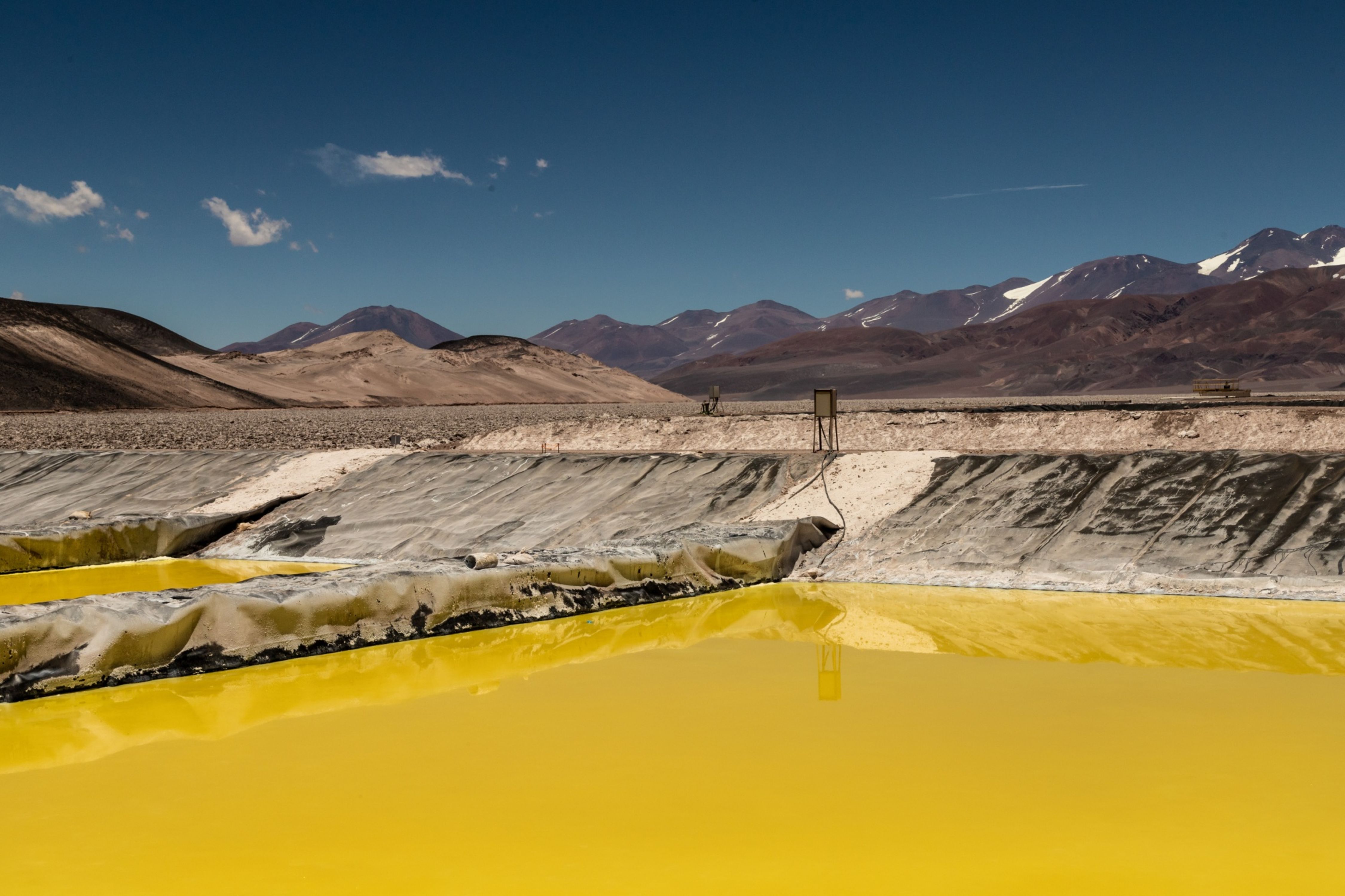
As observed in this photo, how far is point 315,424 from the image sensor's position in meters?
40.0

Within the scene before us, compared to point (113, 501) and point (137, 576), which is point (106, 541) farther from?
point (113, 501)

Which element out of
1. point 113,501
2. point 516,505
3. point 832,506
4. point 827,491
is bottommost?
point 113,501

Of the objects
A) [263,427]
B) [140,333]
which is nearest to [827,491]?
[263,427]

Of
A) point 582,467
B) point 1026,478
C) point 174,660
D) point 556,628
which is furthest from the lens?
point 582,467

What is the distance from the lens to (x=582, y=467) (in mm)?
15891

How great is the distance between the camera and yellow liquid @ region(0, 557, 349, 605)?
11156 mm

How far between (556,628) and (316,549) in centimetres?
647

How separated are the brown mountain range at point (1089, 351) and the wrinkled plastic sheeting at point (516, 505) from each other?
86032 millimetres

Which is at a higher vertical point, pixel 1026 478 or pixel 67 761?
pixel 1026 478

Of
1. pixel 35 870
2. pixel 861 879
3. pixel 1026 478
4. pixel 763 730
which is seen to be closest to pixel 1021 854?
pixel 861 879

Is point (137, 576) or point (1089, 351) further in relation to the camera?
point (1089, 351)

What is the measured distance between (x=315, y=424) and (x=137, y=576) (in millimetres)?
28567

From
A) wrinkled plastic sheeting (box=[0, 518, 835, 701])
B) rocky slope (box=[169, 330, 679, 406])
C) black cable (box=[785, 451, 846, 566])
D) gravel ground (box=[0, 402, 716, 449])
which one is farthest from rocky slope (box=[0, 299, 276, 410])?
wrinkled plastic sheeting (box=[0, 518, 835, 701])

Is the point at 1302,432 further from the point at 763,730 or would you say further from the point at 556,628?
the point at 763,730
